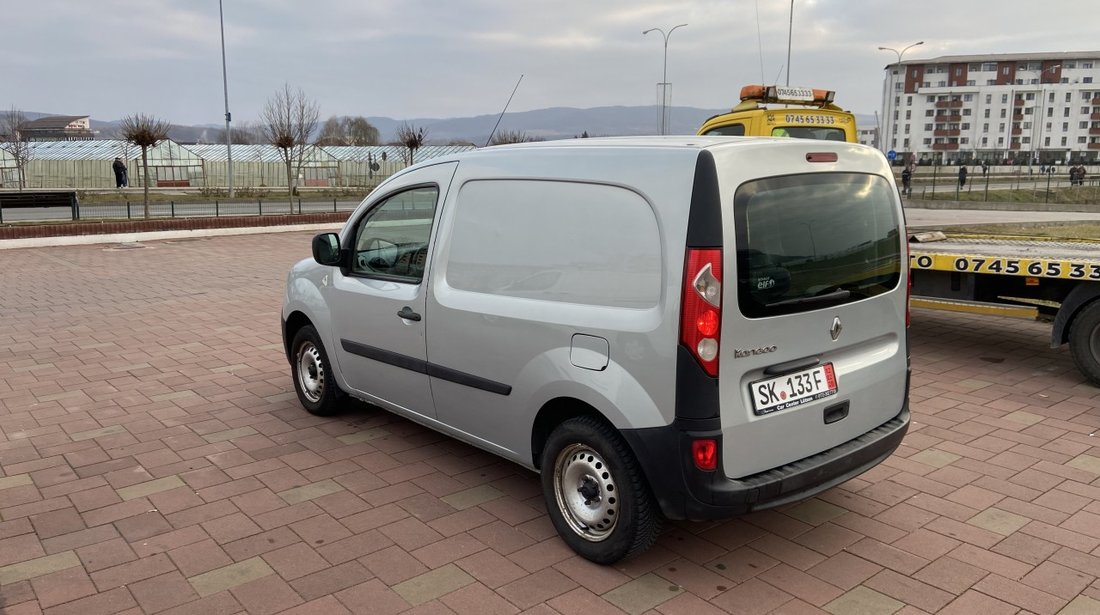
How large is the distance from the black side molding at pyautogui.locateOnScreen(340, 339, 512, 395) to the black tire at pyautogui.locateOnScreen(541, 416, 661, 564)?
0.43m

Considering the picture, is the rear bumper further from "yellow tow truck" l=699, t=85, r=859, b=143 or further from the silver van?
"yellow tow truck" l=699, t=85, r=859, b=143

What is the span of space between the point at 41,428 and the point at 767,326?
489cm

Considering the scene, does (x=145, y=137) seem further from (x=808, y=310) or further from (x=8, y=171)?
(x=8, y=171)

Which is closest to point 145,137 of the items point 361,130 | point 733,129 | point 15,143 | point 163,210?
point 163,210

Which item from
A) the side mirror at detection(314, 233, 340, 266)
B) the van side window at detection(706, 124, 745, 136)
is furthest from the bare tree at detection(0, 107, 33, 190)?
the side mirror at detection(314, 233, 340, 266)

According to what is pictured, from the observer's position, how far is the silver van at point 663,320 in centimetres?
312

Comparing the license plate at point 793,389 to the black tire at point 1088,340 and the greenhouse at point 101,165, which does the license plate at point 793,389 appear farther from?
the greenhouse at point 101,165

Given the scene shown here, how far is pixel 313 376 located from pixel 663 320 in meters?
3.34

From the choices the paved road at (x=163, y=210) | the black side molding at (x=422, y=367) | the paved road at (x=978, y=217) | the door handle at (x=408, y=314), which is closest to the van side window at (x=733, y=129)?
the black side molding at (x=422, y=367)

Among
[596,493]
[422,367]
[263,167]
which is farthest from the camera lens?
[263,167]

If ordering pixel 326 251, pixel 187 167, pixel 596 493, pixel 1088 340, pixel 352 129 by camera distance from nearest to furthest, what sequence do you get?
pixel 596 493, pixel 326 251, pixel 1088 340, pixel 187 167, pixel 352 129

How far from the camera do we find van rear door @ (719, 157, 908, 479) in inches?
124

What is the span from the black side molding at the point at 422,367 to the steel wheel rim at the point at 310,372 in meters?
0.53

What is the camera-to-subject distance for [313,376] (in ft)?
18.7
